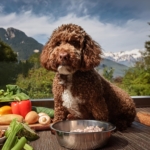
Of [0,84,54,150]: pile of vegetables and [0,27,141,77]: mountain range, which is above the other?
[0,27,141,77]: mountain range

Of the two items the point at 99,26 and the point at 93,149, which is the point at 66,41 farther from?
the point at 99,26

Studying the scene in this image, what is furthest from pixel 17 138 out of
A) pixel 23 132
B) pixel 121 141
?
pixel 121 141

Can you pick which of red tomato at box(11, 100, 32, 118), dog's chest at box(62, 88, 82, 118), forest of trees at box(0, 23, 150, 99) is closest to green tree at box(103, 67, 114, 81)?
forest of trees at box(0, 23, 150, 99)

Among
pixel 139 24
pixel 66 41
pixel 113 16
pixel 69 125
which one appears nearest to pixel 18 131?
pixel 69 125

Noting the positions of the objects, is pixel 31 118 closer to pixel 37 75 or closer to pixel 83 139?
pixel 83 139

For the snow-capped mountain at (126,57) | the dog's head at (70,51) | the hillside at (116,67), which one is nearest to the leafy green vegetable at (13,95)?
the dog's head at (70,51)

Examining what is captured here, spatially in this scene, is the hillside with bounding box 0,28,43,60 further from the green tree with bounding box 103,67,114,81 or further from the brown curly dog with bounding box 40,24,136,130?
the brown curly dog with bounding box 40,24,136,130

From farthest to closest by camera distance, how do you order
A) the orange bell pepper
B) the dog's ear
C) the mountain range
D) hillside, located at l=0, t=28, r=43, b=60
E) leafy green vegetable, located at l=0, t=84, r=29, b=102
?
1. hillside, located at l=0, t=28, r=43, b=60
2. the mountain range
3. leafy green vegetable, located at l=0, t=84, r=29, b=102
4. the orange bell pepper
5. the dog's ear

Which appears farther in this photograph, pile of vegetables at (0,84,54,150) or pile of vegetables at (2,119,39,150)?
pile of vegetables at (0,84,54,150)
